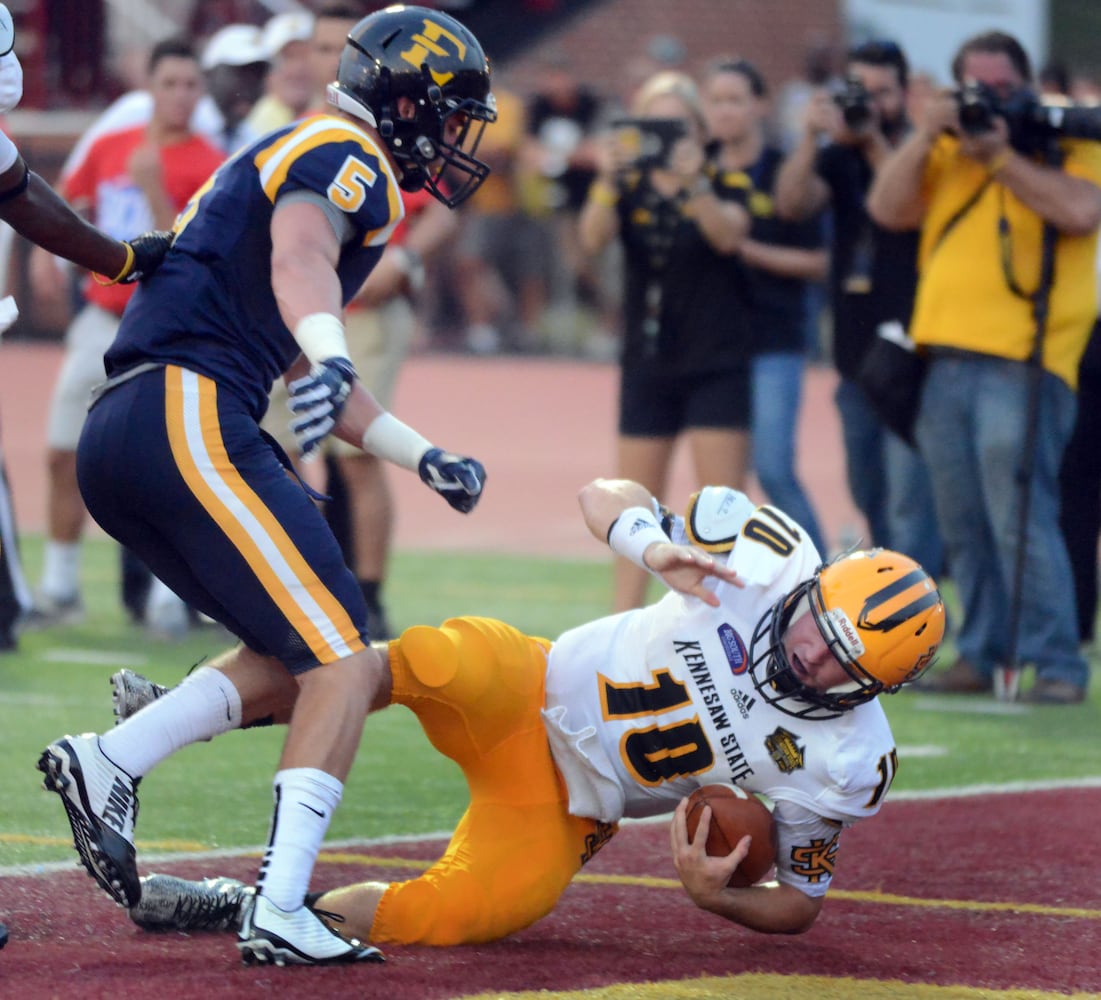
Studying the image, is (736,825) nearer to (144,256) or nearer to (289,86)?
(144,256)

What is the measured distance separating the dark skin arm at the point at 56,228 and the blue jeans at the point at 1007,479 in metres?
3.69

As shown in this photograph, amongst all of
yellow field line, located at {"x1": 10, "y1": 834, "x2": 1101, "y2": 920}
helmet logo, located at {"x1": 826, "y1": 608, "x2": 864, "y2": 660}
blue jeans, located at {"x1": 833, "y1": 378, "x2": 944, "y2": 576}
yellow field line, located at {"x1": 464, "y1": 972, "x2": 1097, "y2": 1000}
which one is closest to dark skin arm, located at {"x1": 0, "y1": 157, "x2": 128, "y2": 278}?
yellow field line, located at {"x1": 10, "y1": 834, "x2": 1101, "y2": 920}

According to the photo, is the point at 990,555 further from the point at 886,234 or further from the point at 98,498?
the point at 98,498

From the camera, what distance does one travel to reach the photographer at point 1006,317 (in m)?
6.87

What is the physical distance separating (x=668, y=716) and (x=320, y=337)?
105 centimetres

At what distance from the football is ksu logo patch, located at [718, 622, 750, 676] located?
242mm

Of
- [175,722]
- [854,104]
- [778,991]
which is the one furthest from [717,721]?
[854,104]

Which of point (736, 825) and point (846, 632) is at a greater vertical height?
point (846, 632)

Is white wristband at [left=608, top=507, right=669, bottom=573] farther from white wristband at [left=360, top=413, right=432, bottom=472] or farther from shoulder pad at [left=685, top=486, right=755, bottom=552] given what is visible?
white wristband at [left=360, top=413, right=432, bottom=472]

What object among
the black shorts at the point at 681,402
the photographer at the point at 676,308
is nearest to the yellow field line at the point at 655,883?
the photographer at the point at 676,308

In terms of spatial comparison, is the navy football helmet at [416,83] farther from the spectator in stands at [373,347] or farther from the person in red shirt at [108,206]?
the person in red shirt at [108,206]

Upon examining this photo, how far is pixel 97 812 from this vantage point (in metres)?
3.86

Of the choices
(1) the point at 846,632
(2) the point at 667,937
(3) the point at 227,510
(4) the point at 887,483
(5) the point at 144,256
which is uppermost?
(5) the point at 144,256

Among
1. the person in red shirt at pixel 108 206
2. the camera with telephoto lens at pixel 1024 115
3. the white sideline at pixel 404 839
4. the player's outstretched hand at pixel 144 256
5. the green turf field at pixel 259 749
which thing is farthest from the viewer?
the person in red shirt at pixel 108 206
